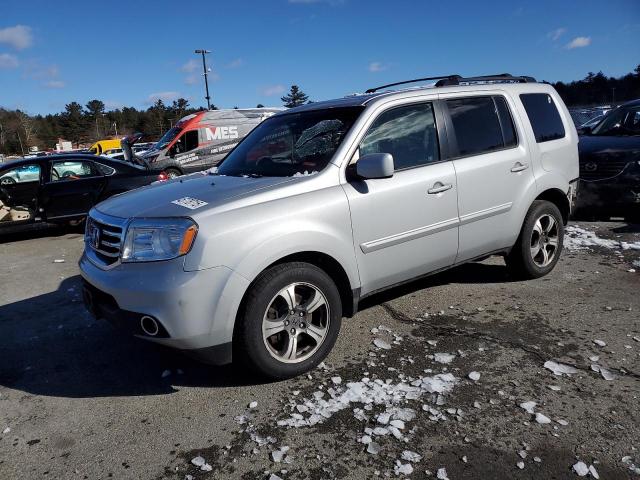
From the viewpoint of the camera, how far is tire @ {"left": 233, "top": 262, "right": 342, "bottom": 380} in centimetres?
310

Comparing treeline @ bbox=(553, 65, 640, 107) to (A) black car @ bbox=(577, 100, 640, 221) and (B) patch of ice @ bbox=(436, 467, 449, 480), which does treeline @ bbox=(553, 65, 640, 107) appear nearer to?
(A) black car @ bbox=(577, 100, 640, 221)

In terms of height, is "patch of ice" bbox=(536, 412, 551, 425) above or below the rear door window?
below

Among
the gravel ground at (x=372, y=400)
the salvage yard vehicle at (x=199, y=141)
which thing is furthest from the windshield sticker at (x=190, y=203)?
the salvage yard vehicle at (x=199, y=141)

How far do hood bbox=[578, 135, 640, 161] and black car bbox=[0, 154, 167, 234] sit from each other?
694 cm

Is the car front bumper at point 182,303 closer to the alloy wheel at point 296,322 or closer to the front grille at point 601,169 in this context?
the alloy wheel at point 296,322

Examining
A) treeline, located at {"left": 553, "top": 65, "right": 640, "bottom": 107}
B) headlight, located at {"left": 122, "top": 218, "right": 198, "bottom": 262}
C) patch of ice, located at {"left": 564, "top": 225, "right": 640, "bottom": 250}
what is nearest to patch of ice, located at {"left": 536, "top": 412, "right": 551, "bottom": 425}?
headlight, located at {"left": 122, "top": 218, "right": 198, "bottom": 262}

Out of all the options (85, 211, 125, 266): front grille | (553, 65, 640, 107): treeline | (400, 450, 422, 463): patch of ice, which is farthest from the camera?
(553, 65, 640, 107): treeline

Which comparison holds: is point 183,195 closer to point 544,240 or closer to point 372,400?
point 372,400

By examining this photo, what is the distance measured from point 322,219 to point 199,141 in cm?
1553

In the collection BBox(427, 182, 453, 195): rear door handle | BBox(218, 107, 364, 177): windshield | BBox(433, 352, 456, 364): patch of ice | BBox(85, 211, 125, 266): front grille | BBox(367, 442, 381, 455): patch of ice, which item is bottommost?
BBox(367, 442, 381, 455): patch of ice

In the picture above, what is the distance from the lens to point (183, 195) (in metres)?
3.44

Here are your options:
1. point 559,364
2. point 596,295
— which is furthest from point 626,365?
point 596,295

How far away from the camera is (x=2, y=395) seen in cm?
340

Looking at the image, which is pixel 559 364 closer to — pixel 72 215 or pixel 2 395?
pixel 2 395
